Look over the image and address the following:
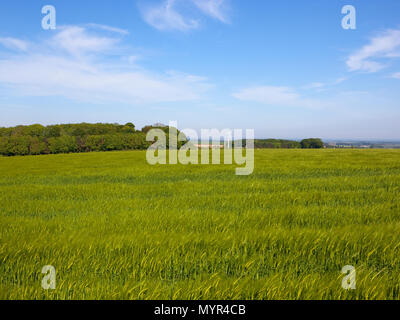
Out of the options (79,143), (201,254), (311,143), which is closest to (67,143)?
(79,143)

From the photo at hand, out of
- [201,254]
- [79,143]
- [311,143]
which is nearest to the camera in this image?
[201,254]

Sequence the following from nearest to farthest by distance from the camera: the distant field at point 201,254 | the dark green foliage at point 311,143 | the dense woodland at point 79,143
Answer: the distant field at point 201,254 < the dark green foliage at point 311,143 < the dense woodland at point 79,143

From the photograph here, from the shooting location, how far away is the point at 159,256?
3.20 meters

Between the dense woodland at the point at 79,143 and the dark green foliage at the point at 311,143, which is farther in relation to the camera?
the dense woodland at the point at 79,143

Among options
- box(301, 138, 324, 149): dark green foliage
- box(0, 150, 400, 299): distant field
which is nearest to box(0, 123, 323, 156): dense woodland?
box(301, 138, 324, 149): dark green foliage

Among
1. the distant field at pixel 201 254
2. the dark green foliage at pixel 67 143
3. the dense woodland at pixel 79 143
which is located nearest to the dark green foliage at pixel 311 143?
the dense woodland at pixel 79 143

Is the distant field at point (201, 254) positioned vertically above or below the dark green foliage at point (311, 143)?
below

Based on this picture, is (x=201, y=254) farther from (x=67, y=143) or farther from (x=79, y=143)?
(x=79, y=143)

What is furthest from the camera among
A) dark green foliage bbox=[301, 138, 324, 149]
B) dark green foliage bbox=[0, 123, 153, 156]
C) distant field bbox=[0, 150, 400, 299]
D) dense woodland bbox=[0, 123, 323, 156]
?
dark green foliage bbox=[0, 123, 153, 156]

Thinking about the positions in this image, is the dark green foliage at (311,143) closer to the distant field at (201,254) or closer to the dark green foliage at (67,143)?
the dark green foliage at (67,143)

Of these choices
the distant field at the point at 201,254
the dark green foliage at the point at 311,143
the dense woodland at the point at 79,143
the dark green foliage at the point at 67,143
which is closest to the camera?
the distant field at the point at 201,254

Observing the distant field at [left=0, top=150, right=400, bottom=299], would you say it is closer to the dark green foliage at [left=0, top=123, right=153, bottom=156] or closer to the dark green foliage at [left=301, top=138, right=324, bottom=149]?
the dark green foliage at [left=301, top=138, right=324, bottom=149]

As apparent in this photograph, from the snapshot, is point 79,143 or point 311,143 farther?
point 79,143

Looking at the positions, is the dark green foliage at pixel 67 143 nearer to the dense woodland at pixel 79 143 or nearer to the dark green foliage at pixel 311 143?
the dense woodland at pixel 79 143
